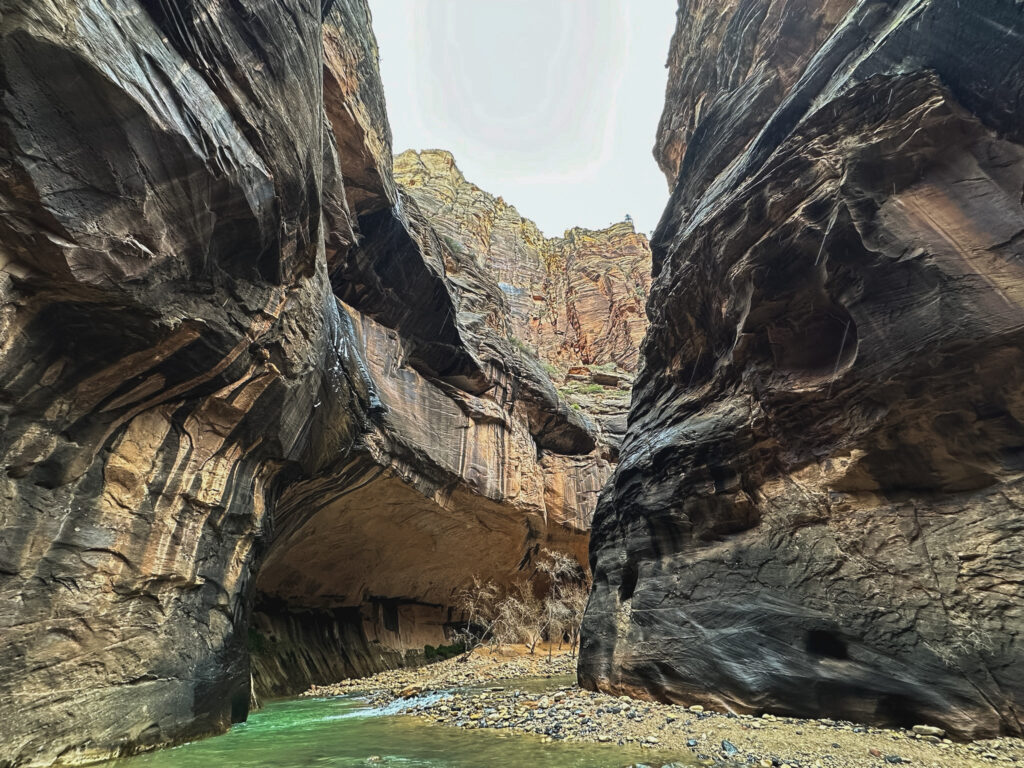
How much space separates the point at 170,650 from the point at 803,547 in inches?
425

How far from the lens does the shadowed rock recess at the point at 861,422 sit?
6.80m

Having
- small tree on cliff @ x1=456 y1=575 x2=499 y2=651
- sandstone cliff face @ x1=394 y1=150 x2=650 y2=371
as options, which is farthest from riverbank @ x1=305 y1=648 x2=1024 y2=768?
sandstone cliff face @ x1=394 y1=150 x2=650 y2=371

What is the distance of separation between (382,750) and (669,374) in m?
11.8

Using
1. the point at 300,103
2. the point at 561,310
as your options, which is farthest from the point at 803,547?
the point at 561,310

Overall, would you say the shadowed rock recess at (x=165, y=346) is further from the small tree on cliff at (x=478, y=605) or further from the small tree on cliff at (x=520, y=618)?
the small tree on cliff at (x=520, y=618)

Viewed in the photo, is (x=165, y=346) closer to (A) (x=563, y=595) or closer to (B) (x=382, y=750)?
→ (B) (x=382, y=750)

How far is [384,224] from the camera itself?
16.2 m

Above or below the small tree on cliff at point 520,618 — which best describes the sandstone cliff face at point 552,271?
above

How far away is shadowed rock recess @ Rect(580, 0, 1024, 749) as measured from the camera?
22.3 ft

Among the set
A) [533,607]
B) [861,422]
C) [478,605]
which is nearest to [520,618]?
[533,607]

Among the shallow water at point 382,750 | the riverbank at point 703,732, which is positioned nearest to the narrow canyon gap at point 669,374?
the riverbank at point 703,732

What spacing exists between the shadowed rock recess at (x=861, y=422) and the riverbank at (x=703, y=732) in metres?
0.55

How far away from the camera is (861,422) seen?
8484 mm

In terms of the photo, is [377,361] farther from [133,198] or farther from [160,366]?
[133,198]
